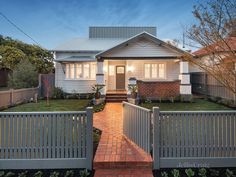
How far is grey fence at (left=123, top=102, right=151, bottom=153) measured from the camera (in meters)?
4.65

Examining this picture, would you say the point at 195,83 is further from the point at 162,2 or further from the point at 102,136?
the point at 102,136

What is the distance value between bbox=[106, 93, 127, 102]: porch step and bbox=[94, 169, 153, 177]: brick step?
35.9 ft

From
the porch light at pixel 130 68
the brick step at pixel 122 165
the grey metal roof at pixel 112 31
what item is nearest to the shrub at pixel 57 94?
the porch light at pixel 130 68

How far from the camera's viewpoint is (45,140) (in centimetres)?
436

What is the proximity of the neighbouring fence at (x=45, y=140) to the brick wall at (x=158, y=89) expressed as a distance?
35.2 ft

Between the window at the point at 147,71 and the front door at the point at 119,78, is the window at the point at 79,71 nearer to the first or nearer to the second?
the front door at the point at 119,78

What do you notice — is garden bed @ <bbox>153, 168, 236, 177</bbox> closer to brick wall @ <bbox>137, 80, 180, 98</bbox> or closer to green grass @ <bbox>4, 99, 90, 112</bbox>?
green grass @ <bbox>4, 99, 90, 112</bbox>

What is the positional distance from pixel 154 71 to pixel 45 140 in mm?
13760

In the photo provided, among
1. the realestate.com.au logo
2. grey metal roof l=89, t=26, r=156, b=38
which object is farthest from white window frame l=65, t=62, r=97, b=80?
the realestate.com.au logo

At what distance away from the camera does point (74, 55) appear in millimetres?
18391

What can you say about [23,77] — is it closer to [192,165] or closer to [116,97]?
[116,97]

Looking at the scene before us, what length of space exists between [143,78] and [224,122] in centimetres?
1268

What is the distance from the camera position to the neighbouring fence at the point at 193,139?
14.4 ft

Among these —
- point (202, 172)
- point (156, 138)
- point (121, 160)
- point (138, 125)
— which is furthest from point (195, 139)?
point (121, 160)
